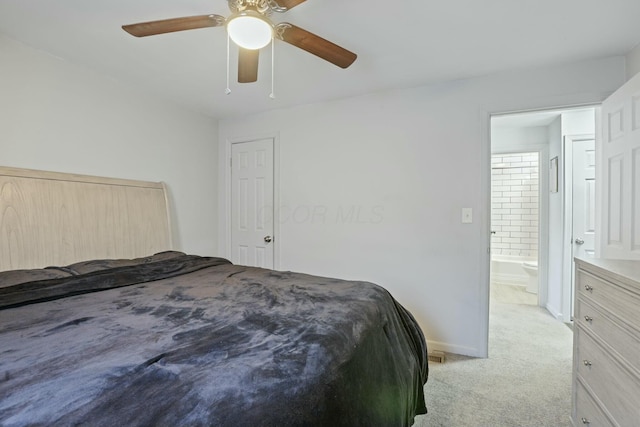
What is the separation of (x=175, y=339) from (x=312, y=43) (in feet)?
4.95

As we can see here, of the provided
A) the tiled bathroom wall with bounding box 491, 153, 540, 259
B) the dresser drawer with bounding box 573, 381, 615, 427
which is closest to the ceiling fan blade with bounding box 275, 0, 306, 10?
the dresser drawer with bounding box 573, 381, 615, 427

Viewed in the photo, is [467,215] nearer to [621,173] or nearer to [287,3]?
[621,173]

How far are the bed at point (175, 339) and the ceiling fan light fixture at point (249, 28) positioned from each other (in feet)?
4.12

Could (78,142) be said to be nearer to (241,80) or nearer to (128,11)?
(128,11)

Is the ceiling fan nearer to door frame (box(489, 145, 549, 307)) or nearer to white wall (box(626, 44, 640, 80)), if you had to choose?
white wall (box(626, 44, 640, 80))

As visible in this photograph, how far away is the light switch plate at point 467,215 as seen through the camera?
252 cm

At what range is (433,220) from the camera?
105 inches

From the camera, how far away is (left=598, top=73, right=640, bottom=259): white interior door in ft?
5.60

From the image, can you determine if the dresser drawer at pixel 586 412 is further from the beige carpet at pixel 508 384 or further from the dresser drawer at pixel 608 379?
the beige carpet at pixel 508 384

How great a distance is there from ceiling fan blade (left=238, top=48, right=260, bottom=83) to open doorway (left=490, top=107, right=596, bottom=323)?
78.3 inches

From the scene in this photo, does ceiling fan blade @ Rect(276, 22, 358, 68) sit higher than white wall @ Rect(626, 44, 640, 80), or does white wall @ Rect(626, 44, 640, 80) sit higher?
white wall @ Rect(626, 44, 640, 80)

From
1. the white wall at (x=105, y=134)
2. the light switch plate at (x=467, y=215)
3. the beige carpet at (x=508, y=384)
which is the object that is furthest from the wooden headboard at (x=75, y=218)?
the light switch plate at (x=467, y=215)

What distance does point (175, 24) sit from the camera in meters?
1.45

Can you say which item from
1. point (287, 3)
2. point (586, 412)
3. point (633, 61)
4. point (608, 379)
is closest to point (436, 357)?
point (586, 412)
